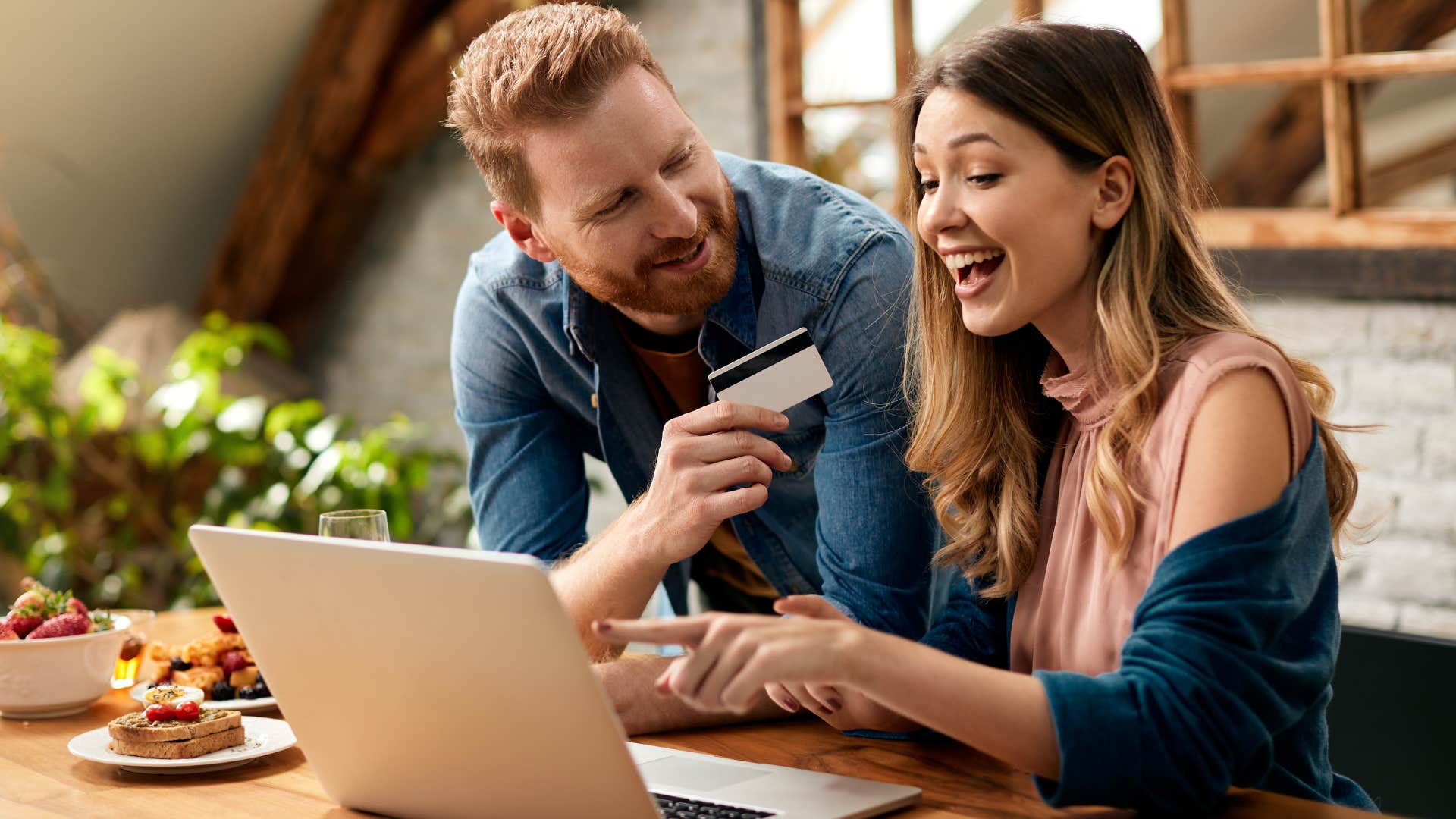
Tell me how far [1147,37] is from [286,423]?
2.65 metres

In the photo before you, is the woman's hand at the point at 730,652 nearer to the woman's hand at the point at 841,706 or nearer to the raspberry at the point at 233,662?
the woman's hand at the point at 841,706

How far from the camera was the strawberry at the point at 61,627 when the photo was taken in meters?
1.59

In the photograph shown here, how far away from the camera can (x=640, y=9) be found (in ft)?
12.3

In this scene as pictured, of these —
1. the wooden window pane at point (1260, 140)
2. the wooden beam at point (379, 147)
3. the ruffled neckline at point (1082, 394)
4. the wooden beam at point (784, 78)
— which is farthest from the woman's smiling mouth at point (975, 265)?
the wooden window pane at point (1260, 140)

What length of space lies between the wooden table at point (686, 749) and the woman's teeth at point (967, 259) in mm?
451

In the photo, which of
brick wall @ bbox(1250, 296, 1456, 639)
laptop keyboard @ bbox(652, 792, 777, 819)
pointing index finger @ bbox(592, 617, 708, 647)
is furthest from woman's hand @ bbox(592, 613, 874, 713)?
brick wall @ bbox(1250, 296, 1456, 639)

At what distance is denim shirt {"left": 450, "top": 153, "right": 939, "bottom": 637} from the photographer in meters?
1.61

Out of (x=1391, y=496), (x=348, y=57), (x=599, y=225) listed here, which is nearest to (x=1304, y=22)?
(x=1391, y=496)

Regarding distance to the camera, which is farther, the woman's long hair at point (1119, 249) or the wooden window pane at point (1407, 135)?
the wooden window pane at point (1407, 135)

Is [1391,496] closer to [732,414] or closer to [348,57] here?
[732,414]

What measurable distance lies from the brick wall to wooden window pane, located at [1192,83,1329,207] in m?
1.61

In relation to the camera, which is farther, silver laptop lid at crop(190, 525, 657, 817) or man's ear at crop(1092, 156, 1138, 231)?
man's ear at crop(1092, 156, 1138, 231)

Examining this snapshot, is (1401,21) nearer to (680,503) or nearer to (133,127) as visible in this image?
(680,503)

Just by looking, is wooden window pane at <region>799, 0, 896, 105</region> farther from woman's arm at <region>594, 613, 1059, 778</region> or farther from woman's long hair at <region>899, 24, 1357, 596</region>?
woman's arm at <region>594, 613, 1059, 778</region>
